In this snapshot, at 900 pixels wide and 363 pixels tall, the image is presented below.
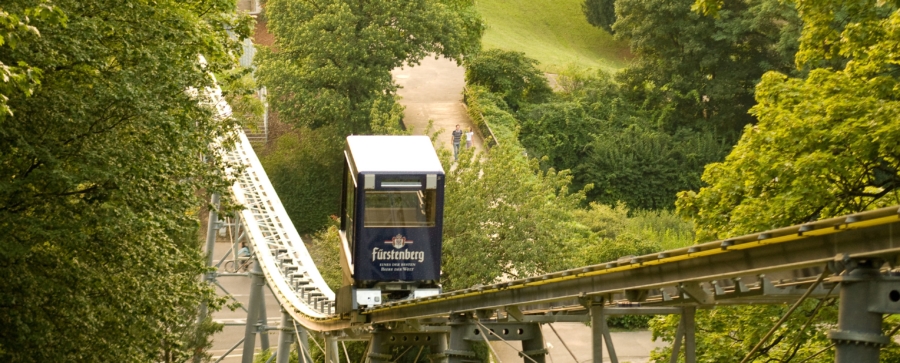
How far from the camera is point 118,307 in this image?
16875mm

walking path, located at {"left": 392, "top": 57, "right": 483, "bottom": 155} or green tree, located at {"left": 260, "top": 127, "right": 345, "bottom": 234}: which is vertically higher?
walking path, located at {"left": 392, "top": 57, "right": 483, "bottom": 155}

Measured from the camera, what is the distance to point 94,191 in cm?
1672

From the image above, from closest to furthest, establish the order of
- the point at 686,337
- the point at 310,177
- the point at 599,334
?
the point at 686,337 → the point at 599,334 → the point at 310,177

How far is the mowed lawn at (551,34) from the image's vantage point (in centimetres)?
6562

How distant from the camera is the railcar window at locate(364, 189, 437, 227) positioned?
18.3 meters

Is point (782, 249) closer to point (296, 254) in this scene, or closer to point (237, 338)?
point (296, 254)

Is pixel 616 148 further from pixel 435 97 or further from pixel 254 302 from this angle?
pixel 254 302

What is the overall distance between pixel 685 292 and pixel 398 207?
8503mm

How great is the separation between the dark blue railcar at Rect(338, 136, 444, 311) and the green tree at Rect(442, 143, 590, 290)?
1282 centimetres

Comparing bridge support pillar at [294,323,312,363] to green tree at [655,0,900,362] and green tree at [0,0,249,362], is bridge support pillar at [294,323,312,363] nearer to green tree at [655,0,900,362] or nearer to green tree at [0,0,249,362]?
green tree at [0,0,249,362]

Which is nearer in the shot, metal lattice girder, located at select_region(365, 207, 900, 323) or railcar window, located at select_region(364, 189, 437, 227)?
metal lattice girder, located at select_region(365, 207, 900, 323)

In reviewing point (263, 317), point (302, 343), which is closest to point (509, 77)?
point (263, 317)

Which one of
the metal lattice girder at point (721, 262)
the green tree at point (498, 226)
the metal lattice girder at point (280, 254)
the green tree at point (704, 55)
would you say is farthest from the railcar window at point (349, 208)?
the green tree at point (704, 55)

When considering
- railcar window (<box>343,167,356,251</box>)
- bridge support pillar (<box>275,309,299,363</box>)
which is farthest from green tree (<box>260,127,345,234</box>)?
railcar window (<box>343,167,356,251</box>)
